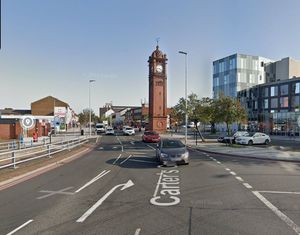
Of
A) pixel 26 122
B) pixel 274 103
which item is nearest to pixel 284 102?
pixel 274 103

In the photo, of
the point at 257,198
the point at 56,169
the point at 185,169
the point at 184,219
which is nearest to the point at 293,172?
the point at 185,169

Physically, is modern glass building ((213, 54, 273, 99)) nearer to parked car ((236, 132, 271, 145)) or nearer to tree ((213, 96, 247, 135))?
parked car ((236, 132, 271, 145))

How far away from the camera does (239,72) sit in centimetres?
7531

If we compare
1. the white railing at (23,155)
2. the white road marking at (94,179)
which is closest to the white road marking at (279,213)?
the white road marking at (94,179)

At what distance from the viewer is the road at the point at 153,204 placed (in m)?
6.03

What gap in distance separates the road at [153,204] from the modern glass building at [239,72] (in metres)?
65.4

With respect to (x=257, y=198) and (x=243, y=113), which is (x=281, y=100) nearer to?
(x=243, y=113)

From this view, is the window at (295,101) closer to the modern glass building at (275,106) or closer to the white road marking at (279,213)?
the modern glass building at (275,106)

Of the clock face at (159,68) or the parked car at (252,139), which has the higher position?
the clock face at (159,68)

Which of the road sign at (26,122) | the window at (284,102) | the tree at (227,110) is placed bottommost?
the road sign at (26,122)

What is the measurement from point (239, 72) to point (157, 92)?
83.0 feet

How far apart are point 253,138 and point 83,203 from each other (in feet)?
90.9

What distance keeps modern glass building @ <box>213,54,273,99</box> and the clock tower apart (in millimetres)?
18279

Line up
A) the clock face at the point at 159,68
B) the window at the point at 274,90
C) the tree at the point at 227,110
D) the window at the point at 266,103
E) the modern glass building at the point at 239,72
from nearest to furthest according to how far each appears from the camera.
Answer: the tree at the point at 227,110, the clock face at the point at 159,68, the window at the point at 274,90, the window at the point at 266,103, the modern glass building at the point at 239,72
